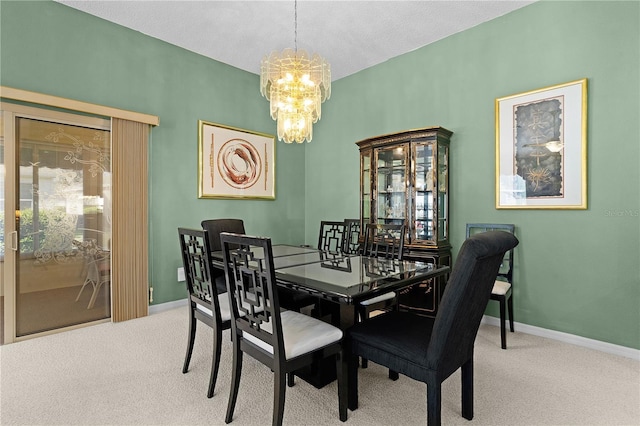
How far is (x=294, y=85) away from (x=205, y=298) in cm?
178

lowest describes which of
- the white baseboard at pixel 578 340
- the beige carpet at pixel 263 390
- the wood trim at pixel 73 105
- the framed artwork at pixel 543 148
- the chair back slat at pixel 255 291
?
the beige carpet at pixel 263 390

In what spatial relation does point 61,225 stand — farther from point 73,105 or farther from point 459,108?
point 459,108

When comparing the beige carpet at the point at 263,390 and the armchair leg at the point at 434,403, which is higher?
the armchair leg at the point at 434,403

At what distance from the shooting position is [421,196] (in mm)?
3590

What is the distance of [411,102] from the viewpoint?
3.99m

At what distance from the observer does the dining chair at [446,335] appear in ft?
4.83

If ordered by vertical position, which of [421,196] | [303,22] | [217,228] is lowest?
[217,228]

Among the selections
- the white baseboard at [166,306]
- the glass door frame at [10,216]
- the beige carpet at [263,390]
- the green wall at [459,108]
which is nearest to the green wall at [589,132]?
the green wall at [459,108]

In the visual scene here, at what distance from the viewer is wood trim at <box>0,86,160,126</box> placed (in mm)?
2824

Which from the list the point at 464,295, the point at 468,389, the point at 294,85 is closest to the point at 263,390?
the point at 468,389

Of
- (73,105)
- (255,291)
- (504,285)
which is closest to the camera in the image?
(255,291)

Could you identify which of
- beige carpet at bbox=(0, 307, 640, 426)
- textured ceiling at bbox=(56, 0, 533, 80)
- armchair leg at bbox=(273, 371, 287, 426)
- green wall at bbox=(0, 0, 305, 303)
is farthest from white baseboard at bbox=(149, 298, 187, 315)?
textured ceiling at bbox=(56, 0, 533, 80)

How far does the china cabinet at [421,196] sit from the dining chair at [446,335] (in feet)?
5.39

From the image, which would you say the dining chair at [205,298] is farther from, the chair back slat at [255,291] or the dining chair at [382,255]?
the dining chair at [382,255]
